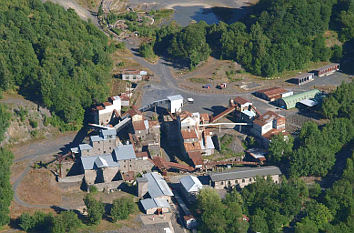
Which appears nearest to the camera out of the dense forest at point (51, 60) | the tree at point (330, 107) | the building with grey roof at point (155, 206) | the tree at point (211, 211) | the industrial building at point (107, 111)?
the tree at point (211, 211)

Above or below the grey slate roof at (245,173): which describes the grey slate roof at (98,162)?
above

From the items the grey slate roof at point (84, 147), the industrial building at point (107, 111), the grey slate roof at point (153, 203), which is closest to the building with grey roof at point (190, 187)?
the grey slate roof at point (153, 203)

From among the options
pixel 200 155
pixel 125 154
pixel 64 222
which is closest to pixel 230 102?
pixel 200 155

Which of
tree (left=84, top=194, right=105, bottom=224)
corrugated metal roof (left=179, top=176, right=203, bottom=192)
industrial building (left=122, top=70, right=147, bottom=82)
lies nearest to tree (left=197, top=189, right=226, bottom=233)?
corrugated metal roof (left=179, top=176, right=203, bottom=192)

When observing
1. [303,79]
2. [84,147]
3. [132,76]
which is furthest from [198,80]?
[84,147]

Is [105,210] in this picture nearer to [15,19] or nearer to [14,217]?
[14,217]

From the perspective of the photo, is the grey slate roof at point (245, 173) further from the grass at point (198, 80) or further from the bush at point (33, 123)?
the bush at point (33, 123)

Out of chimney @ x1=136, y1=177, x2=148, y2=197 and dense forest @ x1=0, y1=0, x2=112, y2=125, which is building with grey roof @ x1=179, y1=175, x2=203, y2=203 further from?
dense forest @ x1=0, y1=0, x2=112, y2=125
